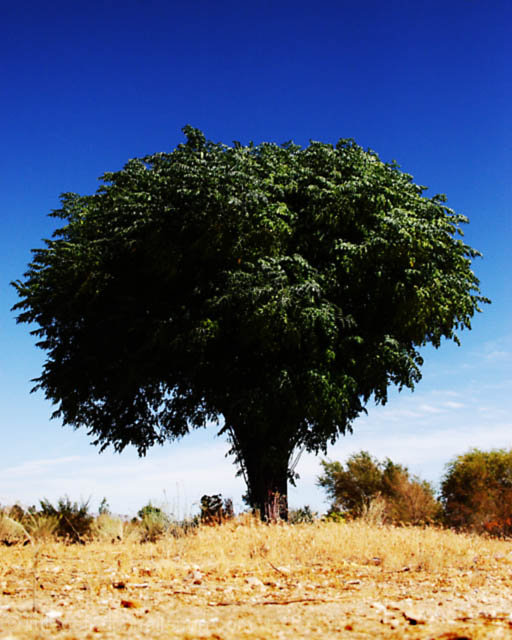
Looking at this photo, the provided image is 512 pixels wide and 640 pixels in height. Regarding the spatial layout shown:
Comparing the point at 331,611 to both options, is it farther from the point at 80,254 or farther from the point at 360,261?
the point at 80,254

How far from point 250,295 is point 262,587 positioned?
27.4ft

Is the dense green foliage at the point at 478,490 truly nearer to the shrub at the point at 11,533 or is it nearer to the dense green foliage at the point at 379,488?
the dense green foliage at the point at 379,488

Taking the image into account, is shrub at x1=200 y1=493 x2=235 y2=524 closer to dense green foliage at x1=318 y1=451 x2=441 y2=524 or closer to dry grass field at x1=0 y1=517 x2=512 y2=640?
dry grass field at x1=0 y1=517 x2=512 y2=640

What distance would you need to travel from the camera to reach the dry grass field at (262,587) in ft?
18.1

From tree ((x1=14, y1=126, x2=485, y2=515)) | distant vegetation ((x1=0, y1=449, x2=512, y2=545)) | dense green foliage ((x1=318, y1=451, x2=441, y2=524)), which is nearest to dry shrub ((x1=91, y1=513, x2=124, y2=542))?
distant vegetation ((x1=0, y1=449, x2=512, y2=545))

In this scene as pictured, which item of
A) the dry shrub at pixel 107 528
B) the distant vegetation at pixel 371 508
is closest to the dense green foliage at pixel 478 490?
the distant vegetation at pixel 371 508

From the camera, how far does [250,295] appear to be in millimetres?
14883

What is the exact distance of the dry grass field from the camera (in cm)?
551

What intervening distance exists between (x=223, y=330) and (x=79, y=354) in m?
5.71

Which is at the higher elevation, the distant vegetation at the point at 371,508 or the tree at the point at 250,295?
the tree at the point at 250,295

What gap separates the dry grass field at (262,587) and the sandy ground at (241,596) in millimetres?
20

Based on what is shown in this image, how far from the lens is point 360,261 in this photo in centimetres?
1636

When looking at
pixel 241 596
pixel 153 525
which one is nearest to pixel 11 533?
pixel 153 525

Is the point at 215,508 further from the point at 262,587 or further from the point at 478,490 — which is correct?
the point at 478,490
